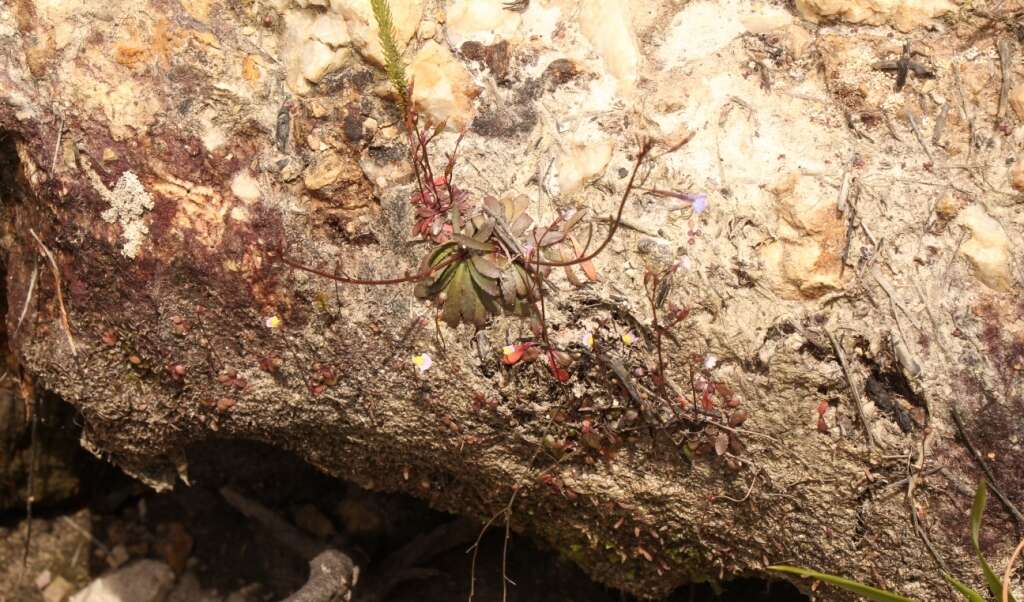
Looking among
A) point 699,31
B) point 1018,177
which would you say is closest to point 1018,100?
point 1018,177

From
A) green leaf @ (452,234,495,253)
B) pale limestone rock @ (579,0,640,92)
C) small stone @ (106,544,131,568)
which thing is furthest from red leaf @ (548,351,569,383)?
small stone @ (106,544,131,568)

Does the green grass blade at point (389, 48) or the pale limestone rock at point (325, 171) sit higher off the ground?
the green grass blade at point (389, 48)

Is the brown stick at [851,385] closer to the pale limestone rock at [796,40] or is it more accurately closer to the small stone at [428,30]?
the pale limestone rock at [796,40]

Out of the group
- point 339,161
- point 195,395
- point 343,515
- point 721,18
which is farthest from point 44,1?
point 343,515

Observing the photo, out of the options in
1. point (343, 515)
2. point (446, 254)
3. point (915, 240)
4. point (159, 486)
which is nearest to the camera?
point (915, 240)

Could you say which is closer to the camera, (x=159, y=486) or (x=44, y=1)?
(x=44, y=1)

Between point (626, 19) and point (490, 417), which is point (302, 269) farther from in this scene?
point (626, 19)

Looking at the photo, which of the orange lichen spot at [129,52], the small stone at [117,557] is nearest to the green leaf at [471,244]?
the orange lichen spot at [129,52]
